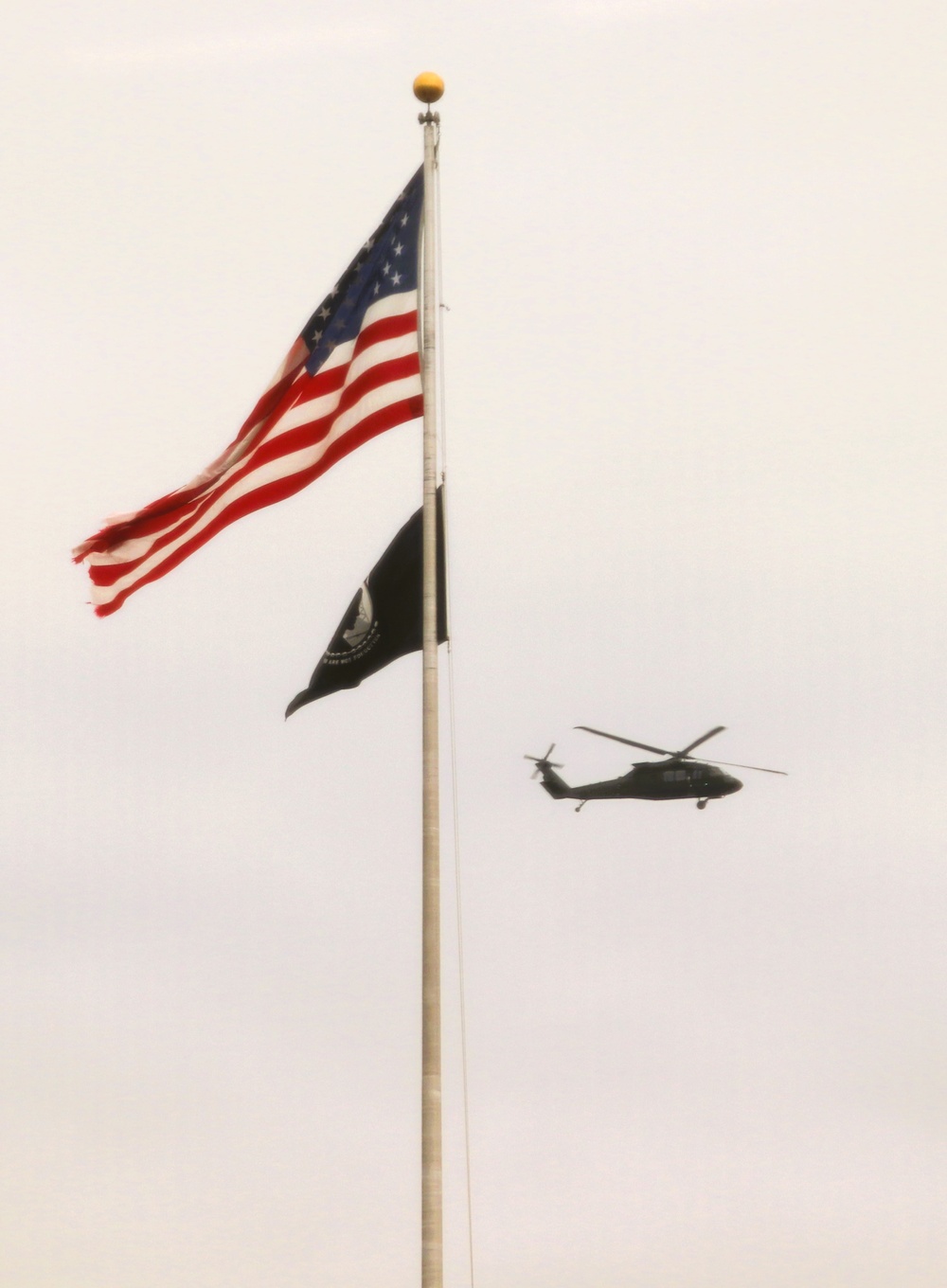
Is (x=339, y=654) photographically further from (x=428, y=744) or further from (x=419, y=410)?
(x=419, y=410)

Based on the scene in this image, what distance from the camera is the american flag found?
2097 centimetres

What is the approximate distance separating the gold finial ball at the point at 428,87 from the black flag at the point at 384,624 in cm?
554

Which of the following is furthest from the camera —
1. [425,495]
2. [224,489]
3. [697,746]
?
[697,746]

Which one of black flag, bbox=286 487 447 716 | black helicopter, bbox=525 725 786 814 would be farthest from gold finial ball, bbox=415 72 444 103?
black helicopter, bbox=525 725 786 814

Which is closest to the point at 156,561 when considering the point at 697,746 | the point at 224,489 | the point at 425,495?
the point at 224,489

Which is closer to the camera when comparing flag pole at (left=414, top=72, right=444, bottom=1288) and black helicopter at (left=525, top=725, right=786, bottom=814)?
flag pole at (left=414, top=72, right=444, bottom=1288)

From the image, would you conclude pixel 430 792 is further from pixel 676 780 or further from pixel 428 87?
pixel 676 780

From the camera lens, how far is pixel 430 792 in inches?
763

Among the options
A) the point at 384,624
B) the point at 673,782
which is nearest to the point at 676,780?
the point at 673,782

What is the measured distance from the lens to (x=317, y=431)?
21406 millimetres

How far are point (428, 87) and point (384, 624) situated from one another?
7413 millimetres

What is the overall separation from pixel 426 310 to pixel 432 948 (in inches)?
327

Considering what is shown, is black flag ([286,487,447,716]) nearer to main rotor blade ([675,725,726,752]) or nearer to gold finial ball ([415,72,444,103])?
gold finial ball ([415,72,444,103])

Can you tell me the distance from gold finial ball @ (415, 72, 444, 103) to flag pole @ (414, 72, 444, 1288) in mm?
13
